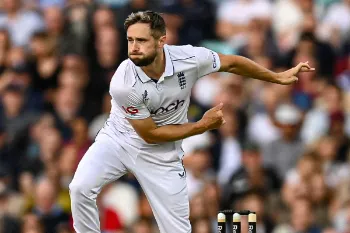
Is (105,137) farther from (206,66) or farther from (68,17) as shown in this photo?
(68,17)

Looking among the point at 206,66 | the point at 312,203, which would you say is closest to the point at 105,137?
the point at 206,66

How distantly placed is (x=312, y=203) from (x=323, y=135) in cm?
103

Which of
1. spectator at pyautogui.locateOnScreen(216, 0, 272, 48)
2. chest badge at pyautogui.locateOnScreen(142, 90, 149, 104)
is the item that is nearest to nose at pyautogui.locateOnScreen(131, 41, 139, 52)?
chest badge at pyautogui.locateOnScreen(142, 90, 149, 104)

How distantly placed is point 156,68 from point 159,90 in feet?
0.58

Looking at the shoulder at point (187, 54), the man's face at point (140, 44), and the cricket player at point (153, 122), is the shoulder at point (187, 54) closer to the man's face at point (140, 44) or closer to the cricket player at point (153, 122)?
the cricket player at point (153, 122)

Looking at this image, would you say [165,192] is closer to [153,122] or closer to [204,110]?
[153,122]

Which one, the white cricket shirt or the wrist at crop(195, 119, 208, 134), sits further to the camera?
the white cricket shirt

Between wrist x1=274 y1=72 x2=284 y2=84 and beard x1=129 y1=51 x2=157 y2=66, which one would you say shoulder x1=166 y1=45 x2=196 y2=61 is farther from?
wrist x1=274 y1=72 x2=284 y2=84

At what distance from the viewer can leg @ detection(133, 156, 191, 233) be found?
935 cm

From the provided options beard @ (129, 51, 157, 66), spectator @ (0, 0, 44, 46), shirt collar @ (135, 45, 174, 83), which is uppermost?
beard @ (129, 51, 157, 66)

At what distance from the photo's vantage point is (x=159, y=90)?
896cm

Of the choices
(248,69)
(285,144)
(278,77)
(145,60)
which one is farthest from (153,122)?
(285,144)

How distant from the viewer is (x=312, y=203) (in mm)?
12414

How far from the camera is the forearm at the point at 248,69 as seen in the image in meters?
9.37
